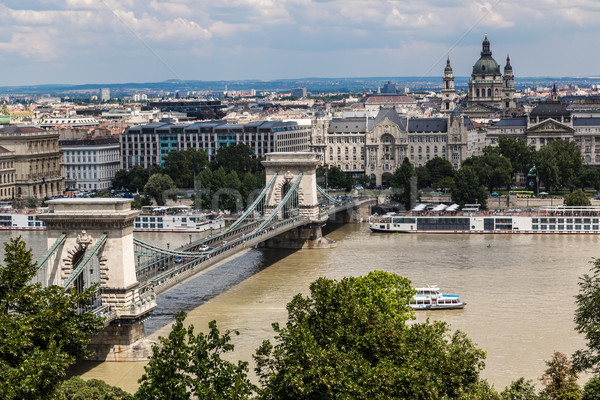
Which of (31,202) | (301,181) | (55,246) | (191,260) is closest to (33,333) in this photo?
(55,246)

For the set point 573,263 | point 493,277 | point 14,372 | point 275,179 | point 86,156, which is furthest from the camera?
point 86,156

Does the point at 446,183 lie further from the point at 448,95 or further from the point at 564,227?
the point at 448,95

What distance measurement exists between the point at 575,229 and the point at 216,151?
3247 cm

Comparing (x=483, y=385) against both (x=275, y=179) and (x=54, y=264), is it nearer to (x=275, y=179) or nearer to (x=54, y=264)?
(x=54, y=264)

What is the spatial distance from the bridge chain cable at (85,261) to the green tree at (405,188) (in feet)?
110

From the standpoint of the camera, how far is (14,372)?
15.9m

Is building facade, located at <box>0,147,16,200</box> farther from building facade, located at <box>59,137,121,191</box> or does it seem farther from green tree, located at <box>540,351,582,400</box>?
green tree, located at <box>540,351,582,400</box>

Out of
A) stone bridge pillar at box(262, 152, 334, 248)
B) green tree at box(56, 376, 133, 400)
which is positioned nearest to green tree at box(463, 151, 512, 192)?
stone bridge pillar at box(262, 152, 334, 248)

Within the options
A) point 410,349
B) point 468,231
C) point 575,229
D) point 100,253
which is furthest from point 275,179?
point 410,349

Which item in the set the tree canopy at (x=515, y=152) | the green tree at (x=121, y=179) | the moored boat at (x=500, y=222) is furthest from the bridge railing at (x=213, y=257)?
the tree canopy at (x=515, y=152)

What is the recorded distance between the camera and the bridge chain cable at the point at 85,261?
24.6m

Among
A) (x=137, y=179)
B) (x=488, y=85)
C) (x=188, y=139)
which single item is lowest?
(x=137, y=179)

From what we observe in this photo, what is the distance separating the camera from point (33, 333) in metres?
17.6

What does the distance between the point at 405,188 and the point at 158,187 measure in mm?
13221
